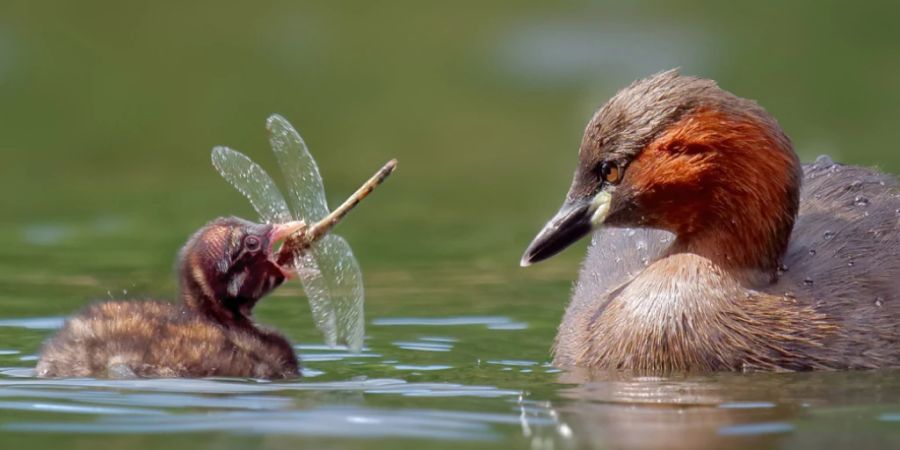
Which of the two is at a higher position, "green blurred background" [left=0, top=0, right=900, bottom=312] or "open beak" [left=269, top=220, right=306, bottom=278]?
"green blurred background" [left=0, top=0, right=900, bottom=312]

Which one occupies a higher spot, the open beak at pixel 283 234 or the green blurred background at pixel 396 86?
the green blurred background at pixel 396 86

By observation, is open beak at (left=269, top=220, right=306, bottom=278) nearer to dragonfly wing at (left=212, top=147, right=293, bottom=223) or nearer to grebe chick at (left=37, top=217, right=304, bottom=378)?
→ grebe chick at (left=37, top=217, right=304, bottom=378)

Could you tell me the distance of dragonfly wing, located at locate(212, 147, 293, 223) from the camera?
37.6 ft

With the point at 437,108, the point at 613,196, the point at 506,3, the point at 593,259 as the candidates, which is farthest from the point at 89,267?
the point at 506,3

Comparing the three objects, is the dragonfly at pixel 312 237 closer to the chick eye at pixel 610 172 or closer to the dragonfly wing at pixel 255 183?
the dragonfly wing at pixel 255 183

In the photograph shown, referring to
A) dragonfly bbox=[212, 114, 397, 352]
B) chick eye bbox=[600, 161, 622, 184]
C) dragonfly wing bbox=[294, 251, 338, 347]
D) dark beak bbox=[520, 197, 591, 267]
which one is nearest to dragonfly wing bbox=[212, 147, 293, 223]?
dragonfly bbox=[212, 114, 397, 352]

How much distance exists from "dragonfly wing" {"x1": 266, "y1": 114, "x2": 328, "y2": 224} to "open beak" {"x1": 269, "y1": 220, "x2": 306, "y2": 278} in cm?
8

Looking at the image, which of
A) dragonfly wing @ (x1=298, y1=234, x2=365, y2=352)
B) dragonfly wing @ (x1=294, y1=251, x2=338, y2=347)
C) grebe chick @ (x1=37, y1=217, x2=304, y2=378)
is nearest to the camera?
grebe chick @ (x1=37, y1=217, x2=304, y2=378)

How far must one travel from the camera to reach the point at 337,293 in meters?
11.2

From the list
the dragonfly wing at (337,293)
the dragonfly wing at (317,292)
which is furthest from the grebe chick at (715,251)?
the dragonfly wing at (317,292)

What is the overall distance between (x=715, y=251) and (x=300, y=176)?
2.39 meters

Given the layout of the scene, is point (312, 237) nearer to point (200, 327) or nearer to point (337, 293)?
point (337, 293)

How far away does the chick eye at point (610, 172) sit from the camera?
1123 centimetres

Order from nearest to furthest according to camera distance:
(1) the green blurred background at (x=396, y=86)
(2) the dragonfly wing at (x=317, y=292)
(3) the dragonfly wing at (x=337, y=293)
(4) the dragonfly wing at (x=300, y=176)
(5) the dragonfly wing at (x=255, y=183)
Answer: (3) the dragonfly wing at (x=337, y=293), (2) the dragonfly wing at (x=317, y=292), (4) the dragonfly wing at (x=300, y=176), (5) the dragonfly wing at (x=255, y=183), (1) the green blurred background at (x=396, y=86)
